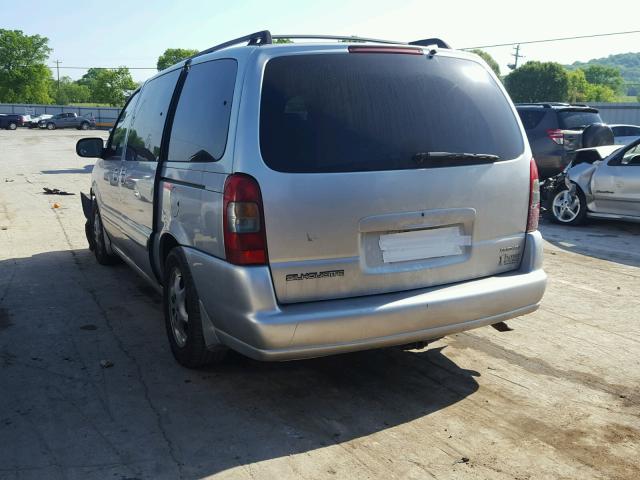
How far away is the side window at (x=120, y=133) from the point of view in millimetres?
6078

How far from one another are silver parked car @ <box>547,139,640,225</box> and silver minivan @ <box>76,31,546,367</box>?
618 cm

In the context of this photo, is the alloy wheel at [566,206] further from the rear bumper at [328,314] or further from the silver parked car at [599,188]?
the rear bumper at [328,314]

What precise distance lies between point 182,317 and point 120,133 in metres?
2.69

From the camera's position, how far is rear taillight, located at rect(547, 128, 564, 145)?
44.3ft

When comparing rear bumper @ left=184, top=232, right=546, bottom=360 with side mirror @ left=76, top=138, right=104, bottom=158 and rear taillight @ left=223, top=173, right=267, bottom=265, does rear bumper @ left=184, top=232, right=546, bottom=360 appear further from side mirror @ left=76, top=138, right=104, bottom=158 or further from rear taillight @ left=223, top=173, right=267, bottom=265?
side mirror @ left=76, top=138, right=104, bottom=158

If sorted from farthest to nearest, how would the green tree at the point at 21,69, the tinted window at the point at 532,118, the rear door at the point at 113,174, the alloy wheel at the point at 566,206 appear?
the green tree at the point at 21,69 < the tinted window at the point at 532,118 < the alloy wheel at the point at 566,206 < the rear door at the point at 113,174

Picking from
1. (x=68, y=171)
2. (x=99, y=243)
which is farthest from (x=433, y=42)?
(x=68, y=171)

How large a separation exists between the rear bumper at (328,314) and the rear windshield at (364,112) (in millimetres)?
667

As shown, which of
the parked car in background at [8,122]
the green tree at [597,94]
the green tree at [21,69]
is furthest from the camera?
the green tree at [597,94]

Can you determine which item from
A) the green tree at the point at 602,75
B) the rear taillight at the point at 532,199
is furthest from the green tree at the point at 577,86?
the rear taillight at the point at 532,199

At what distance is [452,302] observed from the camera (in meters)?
3.69

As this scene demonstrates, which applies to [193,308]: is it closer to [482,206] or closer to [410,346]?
[410,346]

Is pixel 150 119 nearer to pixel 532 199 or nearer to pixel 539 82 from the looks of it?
pixel 532 199

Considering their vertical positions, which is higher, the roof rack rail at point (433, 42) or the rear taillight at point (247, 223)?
the roof rack rail at point (433, 42)
